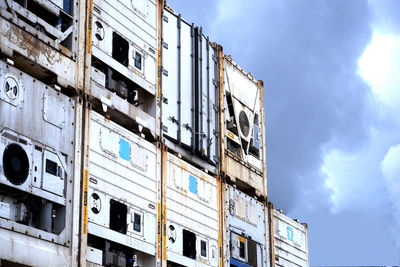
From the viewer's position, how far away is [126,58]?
64.4 ft

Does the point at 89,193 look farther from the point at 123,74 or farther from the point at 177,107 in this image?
the point at 177,107

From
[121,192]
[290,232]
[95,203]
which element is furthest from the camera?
[290,232]

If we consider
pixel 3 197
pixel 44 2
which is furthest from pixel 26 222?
pixel 44 2

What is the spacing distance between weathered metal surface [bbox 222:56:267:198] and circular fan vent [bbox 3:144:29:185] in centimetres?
979

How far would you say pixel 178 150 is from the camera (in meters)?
21.6

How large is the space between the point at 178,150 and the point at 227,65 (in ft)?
16.0

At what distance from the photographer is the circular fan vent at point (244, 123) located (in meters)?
25.7

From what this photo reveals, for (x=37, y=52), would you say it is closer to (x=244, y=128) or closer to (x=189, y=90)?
(x=189, y=90)

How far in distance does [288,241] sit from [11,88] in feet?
50.5

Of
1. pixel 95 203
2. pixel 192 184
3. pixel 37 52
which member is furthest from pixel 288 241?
pixel 37 52

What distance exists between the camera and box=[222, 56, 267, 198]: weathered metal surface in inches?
982

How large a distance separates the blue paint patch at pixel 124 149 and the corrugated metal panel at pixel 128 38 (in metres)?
1.81

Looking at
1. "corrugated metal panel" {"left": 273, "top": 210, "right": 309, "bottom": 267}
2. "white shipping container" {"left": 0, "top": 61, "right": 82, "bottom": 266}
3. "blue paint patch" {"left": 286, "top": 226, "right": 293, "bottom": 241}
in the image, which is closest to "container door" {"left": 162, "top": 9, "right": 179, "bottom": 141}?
"white shipping container" {"left": 0, "top": 61, "right": 82, "bottom": 266}

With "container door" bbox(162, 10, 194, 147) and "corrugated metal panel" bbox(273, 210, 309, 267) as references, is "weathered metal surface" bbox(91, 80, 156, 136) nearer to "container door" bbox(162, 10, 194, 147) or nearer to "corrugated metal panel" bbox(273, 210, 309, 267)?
"container door" bbox(162, 10, 194, 147)
